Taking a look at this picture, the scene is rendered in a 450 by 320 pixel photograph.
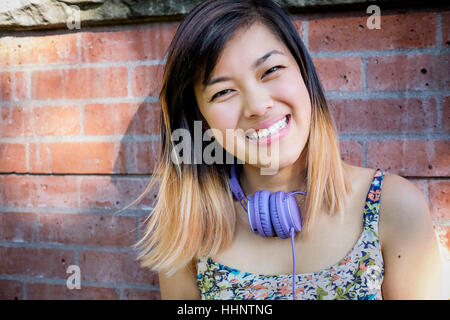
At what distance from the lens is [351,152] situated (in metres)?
1.54

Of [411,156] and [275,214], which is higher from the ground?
[411,156]

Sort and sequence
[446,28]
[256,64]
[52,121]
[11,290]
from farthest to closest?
1. [11,290]
2. [52,121]
3. [446,28]
4. [256,64]

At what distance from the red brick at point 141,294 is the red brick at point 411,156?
3.39 feet

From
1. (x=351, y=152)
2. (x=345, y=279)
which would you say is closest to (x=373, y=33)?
(x=351, y=152)

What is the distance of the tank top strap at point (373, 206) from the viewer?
4.11ft

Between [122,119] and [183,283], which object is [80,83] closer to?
[122,119]

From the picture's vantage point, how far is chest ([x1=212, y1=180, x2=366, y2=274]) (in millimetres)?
1279

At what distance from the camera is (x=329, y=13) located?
1.51 meters

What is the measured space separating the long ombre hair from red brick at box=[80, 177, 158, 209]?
183 millimetres

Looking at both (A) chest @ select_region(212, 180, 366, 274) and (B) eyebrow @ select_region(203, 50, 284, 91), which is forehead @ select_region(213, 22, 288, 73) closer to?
(B) eyebrow @ select_region(203, 50, 284, 91)

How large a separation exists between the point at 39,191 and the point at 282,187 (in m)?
1.10

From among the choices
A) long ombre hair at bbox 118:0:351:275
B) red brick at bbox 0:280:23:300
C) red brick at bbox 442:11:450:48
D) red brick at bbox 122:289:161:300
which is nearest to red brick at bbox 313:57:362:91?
long ombre hair at bbox 118:0:351:275

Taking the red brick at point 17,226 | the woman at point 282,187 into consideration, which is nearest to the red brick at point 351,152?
the woman at point 282,187
